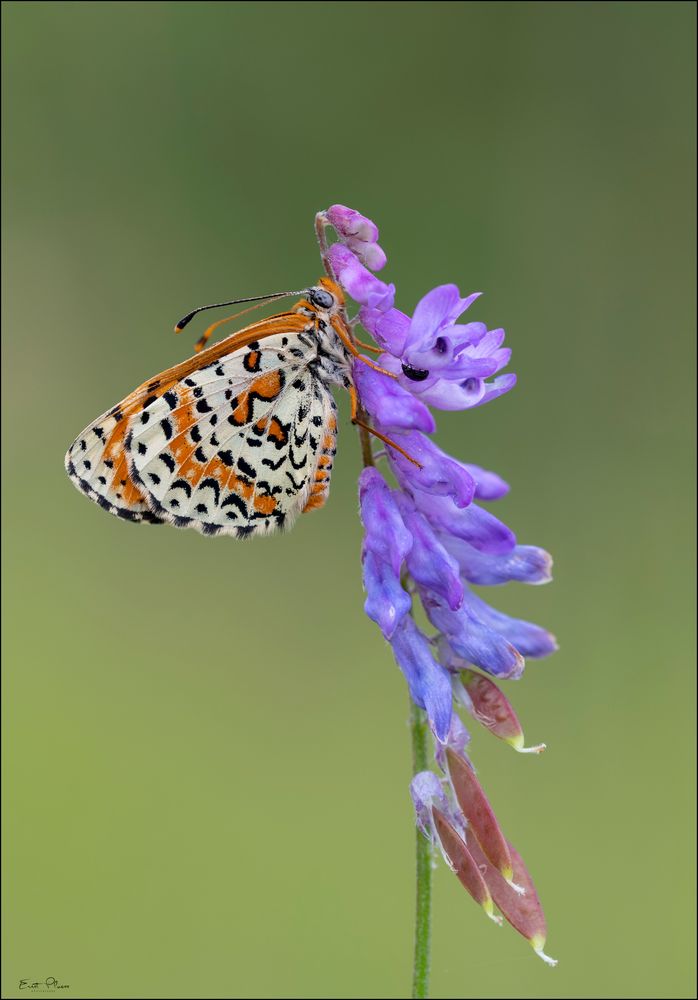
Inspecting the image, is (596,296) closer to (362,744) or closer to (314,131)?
(314,131)

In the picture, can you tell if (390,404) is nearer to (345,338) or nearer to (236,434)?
(345,338)

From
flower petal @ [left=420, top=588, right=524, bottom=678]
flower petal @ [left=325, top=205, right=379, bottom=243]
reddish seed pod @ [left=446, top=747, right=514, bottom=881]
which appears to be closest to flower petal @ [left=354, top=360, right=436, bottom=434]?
flower petal @ [left=325, top=205, right=379, bottom=243]

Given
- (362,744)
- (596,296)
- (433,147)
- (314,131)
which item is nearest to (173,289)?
(314,131)

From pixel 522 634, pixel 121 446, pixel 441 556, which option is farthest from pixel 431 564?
pixel 121 446

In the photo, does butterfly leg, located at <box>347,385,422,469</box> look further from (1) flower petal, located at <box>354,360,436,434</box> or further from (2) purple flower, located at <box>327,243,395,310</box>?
(2) purple flower, located at <box>327,243,395,310</box>

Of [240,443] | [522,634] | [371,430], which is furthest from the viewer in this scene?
[240,443]

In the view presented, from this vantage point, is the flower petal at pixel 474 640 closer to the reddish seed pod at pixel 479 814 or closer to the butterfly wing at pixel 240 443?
the reddish seed pod at pixel 479 814
